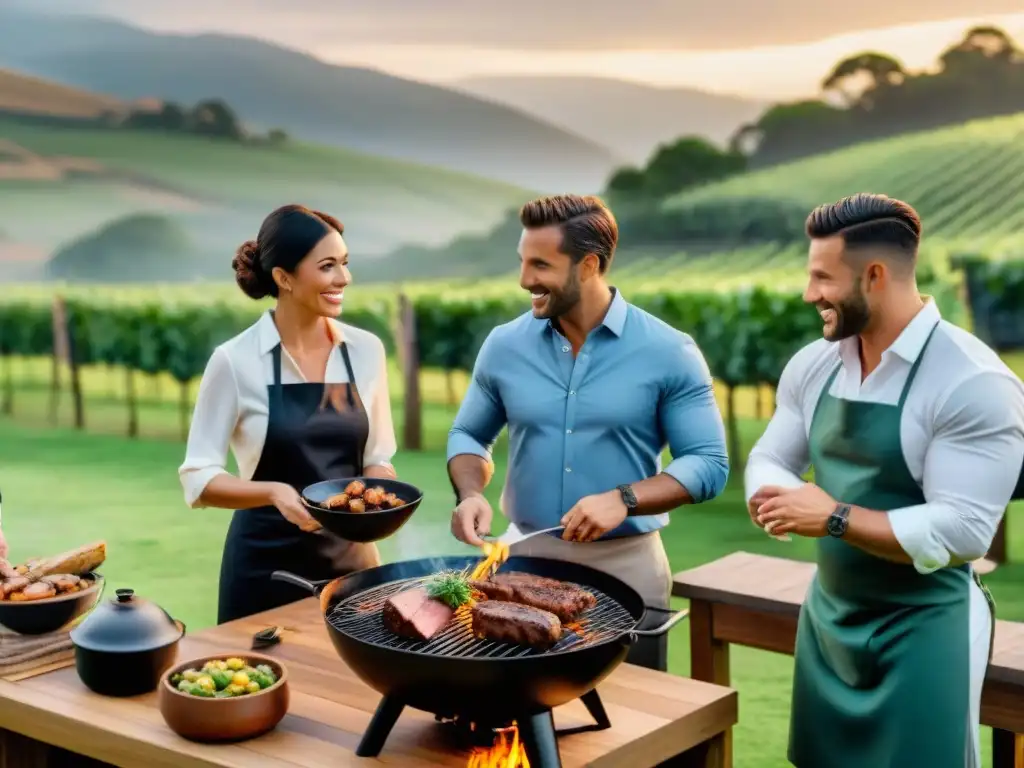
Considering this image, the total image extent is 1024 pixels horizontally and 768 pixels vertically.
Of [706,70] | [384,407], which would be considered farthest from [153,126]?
[384,407]

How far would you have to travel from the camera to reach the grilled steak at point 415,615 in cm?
263

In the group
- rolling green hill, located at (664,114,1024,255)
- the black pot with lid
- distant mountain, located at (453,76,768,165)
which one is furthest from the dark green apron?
distant mountain, located at (453,76,768,165)

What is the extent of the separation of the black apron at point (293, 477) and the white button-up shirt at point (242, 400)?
0.02 metres

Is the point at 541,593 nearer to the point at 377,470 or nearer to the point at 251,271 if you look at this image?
the point at 377,470

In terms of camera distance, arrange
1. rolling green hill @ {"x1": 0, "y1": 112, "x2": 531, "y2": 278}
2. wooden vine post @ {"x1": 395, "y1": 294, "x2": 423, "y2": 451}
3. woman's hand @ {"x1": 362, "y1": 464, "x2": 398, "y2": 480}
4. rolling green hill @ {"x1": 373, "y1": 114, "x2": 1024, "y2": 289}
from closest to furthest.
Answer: woman's hand @ {"x1": 362, "y1": 464, "x2": 398, "y2": 480} → wooden vine post @ {"x1": 395, "y1": 294, "x2": 423, "y2": 451} → rolling green hill @ {"x1": 373, "y1": 114, "x2": 1024, "y2": 289} → rolling green hill @ {"x1": 0, "y1": 112, "x2": 531, "y2": 278}

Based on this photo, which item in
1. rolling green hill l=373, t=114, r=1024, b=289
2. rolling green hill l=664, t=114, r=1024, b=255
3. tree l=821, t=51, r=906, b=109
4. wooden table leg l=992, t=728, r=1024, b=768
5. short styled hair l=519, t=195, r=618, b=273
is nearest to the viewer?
short styled hair l=519, t=195, r=618, b=273

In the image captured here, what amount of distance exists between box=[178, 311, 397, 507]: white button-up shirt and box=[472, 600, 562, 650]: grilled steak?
1.25 meters

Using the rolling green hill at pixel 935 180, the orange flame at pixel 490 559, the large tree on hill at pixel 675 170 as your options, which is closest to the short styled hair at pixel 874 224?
the orange flame at pixel 490 559

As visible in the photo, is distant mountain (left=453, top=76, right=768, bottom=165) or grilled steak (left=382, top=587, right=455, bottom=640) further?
distant mountain (left=453, top=76, right=768, bottom=165)

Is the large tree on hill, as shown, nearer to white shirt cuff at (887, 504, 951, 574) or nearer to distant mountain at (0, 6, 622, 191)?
distant mountain at (0, 6, 622, 191)

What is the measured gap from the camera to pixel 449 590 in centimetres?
276

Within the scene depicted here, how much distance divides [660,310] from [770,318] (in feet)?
4.54

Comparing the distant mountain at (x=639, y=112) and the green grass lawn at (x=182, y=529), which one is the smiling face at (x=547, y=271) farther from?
the distant mountain at (x=639, y=112)

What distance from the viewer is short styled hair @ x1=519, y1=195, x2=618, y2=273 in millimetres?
3318
